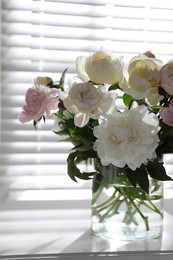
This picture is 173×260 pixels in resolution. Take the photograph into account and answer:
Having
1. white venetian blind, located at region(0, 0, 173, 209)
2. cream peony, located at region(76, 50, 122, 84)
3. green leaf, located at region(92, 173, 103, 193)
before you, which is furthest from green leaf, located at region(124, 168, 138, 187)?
white venetian blind, located at region(0, 0, 173, 209)

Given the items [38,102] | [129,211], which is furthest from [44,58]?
[129,211]

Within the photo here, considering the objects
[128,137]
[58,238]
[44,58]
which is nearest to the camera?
[128,137]

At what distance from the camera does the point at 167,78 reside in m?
1.04

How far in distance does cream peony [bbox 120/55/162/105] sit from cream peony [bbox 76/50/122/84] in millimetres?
31

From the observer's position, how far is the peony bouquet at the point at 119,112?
1.03 meters

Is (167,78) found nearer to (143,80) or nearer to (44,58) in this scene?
(143,80)

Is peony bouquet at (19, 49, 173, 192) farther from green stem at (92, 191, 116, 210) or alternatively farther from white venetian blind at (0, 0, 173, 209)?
white venetian blind at (0, 0, 173, 209)

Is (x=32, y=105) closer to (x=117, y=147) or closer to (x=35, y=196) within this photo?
(x=117, y=147)

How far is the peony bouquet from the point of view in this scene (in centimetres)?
103

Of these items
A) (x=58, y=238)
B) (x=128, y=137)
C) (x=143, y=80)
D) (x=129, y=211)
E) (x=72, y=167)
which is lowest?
(x=58, y=238)

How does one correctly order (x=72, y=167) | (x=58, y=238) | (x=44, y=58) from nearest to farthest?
(x=72, y=167) < (x=58, y=238) < (x=44, y=58)

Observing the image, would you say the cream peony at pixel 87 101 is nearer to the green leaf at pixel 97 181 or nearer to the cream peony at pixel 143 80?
the cream peony at pixel 143 80

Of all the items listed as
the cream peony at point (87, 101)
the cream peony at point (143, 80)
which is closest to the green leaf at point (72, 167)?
the cream peony at point (87, 101)

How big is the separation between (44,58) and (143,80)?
1.90ft
